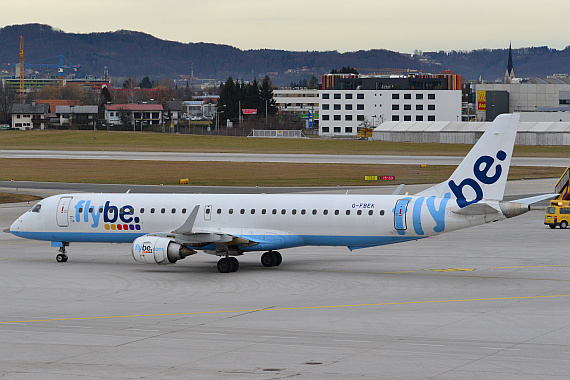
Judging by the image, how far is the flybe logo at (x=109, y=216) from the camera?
41.5 metres

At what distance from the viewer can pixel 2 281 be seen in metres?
36.9

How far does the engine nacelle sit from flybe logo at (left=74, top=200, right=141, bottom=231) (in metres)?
3.77

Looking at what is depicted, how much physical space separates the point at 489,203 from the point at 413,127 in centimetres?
14848

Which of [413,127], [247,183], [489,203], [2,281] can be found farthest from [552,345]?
[413,127]

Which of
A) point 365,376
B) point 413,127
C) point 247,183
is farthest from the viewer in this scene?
point 413,127

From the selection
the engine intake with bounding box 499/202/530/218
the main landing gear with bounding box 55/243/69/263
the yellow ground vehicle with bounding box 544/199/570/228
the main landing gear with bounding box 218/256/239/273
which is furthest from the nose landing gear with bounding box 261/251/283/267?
the yellow ground vehicle with bounding box 544/199/570/228

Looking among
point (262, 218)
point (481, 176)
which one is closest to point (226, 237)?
point (262, 218)

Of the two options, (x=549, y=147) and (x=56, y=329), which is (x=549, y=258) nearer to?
(x=56, y=329)

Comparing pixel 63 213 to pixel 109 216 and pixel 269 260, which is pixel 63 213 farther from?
pixel 269 260

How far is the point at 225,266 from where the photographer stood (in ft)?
127

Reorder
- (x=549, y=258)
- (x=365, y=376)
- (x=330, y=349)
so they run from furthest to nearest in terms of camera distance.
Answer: (x=549, y=258), (x=330, y=349), (x=365, y=376)

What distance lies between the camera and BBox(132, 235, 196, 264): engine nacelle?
3756 cm

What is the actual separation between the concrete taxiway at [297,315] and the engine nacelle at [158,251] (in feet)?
3.13

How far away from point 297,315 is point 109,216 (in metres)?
16.5
